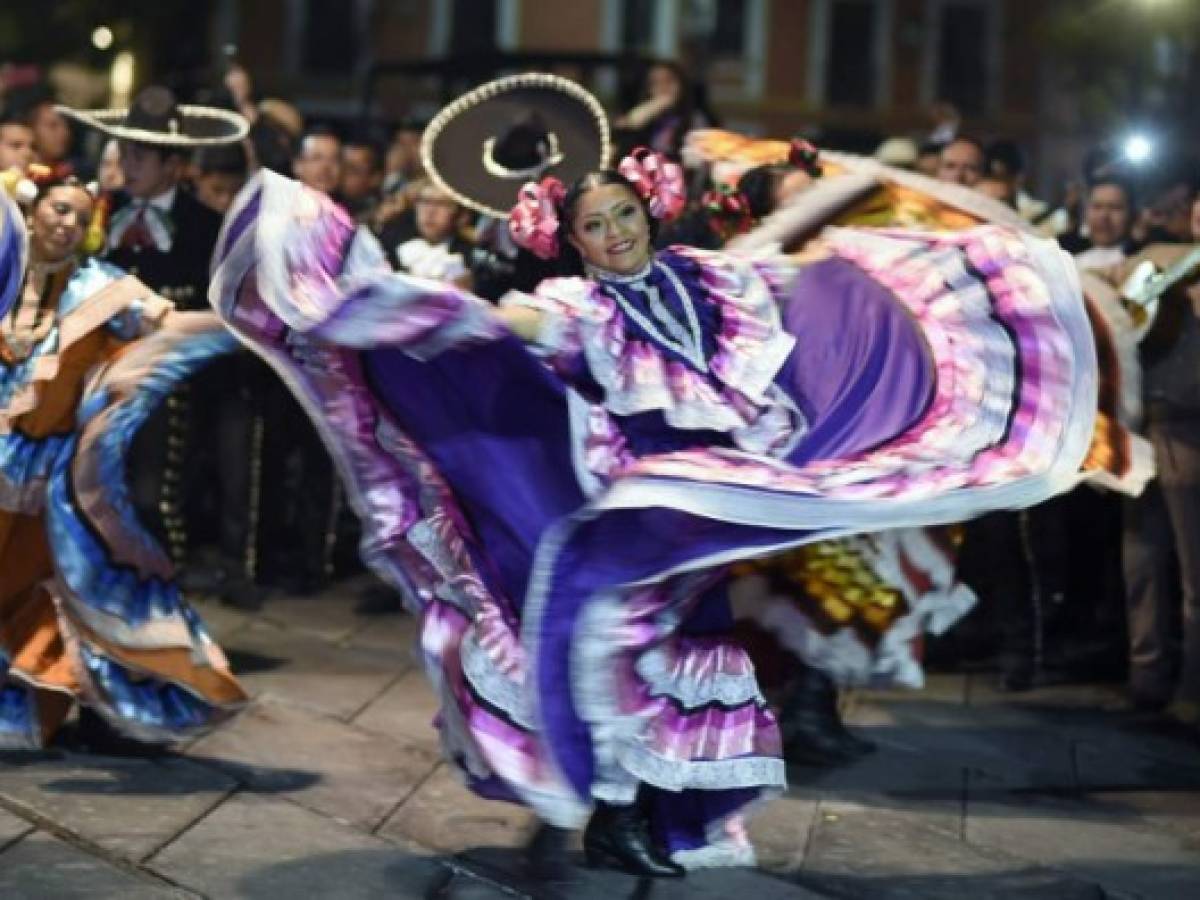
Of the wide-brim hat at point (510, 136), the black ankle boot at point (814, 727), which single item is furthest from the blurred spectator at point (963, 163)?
the black ankle boot at point (814, 727)

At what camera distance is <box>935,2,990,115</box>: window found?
144ft

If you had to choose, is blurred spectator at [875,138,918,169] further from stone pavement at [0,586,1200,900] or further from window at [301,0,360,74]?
window at [301,0,360,74]

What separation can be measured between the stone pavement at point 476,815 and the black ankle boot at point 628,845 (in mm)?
43

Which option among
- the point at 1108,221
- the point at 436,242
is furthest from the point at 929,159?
the point at 436,242

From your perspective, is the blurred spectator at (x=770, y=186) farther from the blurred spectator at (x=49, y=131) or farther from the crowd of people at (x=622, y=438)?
the blurred spectator at (x=49, y=131)

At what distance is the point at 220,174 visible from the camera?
10.0 m

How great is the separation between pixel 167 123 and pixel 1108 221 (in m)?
3.86

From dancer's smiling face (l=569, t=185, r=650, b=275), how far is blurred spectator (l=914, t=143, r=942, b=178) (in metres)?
4.80

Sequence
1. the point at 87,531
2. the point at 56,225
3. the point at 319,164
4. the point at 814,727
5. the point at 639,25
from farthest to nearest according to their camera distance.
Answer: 1. the point at 639,25
2. the point at 319,164
3. the point at 814,727
4. the point at 56,225
5. the point at 87,531

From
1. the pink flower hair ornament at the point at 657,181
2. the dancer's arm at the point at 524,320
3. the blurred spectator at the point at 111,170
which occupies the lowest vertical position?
the blurred spectator at the point at 111,170

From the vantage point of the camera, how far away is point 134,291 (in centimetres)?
700

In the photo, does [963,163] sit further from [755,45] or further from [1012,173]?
[755,45]

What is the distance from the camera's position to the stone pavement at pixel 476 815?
5.96 m

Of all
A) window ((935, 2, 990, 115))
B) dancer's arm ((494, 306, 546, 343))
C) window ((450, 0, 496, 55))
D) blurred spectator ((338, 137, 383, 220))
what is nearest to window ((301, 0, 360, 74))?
window ((450, 0, 496, 55))
